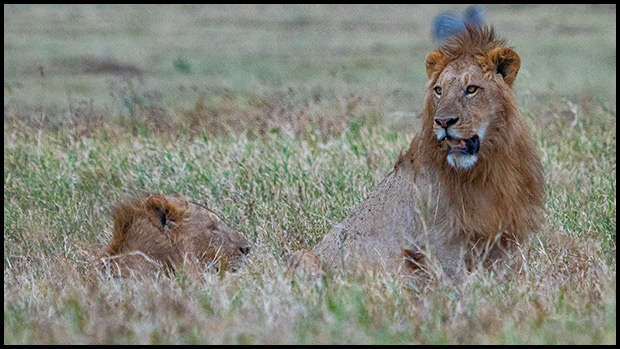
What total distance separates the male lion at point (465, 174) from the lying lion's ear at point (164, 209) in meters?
1.21

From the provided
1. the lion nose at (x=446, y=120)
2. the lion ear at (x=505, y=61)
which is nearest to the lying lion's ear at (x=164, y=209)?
the lion nose at (x=446, y=120)

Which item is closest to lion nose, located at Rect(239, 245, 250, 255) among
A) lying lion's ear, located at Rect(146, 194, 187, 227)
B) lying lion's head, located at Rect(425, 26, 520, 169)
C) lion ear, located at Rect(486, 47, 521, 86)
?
lying lion's ear, located at Rect(146, 194, 187, 227)

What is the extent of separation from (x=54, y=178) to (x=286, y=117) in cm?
325

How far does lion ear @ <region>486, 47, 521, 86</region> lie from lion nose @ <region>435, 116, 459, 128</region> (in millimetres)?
478

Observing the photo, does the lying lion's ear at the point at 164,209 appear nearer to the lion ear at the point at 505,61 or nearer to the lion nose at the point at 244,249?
the lion nose at the point at 244,249

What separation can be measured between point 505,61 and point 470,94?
32 cm

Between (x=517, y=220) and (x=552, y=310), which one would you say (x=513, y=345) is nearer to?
(x=552, y=310)

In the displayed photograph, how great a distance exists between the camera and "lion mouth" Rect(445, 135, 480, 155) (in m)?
4.88

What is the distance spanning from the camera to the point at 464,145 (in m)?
4.88

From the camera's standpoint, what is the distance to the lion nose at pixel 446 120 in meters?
4.73

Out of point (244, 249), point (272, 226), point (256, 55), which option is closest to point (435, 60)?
point (244, 249)

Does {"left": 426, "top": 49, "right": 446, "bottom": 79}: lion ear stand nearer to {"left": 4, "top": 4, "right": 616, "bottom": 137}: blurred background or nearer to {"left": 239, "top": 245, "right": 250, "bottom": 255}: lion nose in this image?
{"left": 239, "top": 245, "right": 250, "bottom": 255}: lion nose

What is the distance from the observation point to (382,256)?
5.25 meters

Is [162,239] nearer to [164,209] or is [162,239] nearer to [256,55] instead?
[164,209]
